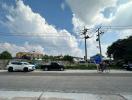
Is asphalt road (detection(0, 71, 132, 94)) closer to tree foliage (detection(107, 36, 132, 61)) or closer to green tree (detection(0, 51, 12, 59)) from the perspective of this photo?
tree foliage (detection(107, 36, 132, 61))

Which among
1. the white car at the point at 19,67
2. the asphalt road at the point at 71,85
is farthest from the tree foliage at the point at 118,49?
the asphalt road at the point at 71,85

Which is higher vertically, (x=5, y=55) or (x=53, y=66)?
(x=5, y=55)

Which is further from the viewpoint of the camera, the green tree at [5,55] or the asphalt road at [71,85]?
the green tree at [5,55]

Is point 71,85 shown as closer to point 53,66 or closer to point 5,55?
point 53,66

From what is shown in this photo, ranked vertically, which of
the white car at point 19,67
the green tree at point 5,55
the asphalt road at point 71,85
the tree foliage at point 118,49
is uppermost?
the green tree at point 5,55

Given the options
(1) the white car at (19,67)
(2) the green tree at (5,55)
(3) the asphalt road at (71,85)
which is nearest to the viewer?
(3) the asphalt road at (71,85)

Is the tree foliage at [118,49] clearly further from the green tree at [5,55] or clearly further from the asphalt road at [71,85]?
the green tree at [5,55]

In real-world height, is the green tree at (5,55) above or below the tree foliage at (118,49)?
above

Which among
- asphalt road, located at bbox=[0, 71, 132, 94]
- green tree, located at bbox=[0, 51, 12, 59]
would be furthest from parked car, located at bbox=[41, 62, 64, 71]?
green tree, located at bbox=[0, 51, 12, 59]

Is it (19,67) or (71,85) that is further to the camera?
(19,67)

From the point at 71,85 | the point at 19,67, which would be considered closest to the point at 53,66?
the point at 19,67

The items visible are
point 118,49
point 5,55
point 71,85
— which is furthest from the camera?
point 5,55

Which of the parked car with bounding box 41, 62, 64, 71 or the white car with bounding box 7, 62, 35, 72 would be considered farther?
the parked car with bounding box 41, 62, 64, 71

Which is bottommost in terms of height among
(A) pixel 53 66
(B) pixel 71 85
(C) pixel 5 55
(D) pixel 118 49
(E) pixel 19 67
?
(B) pixel 71 85
